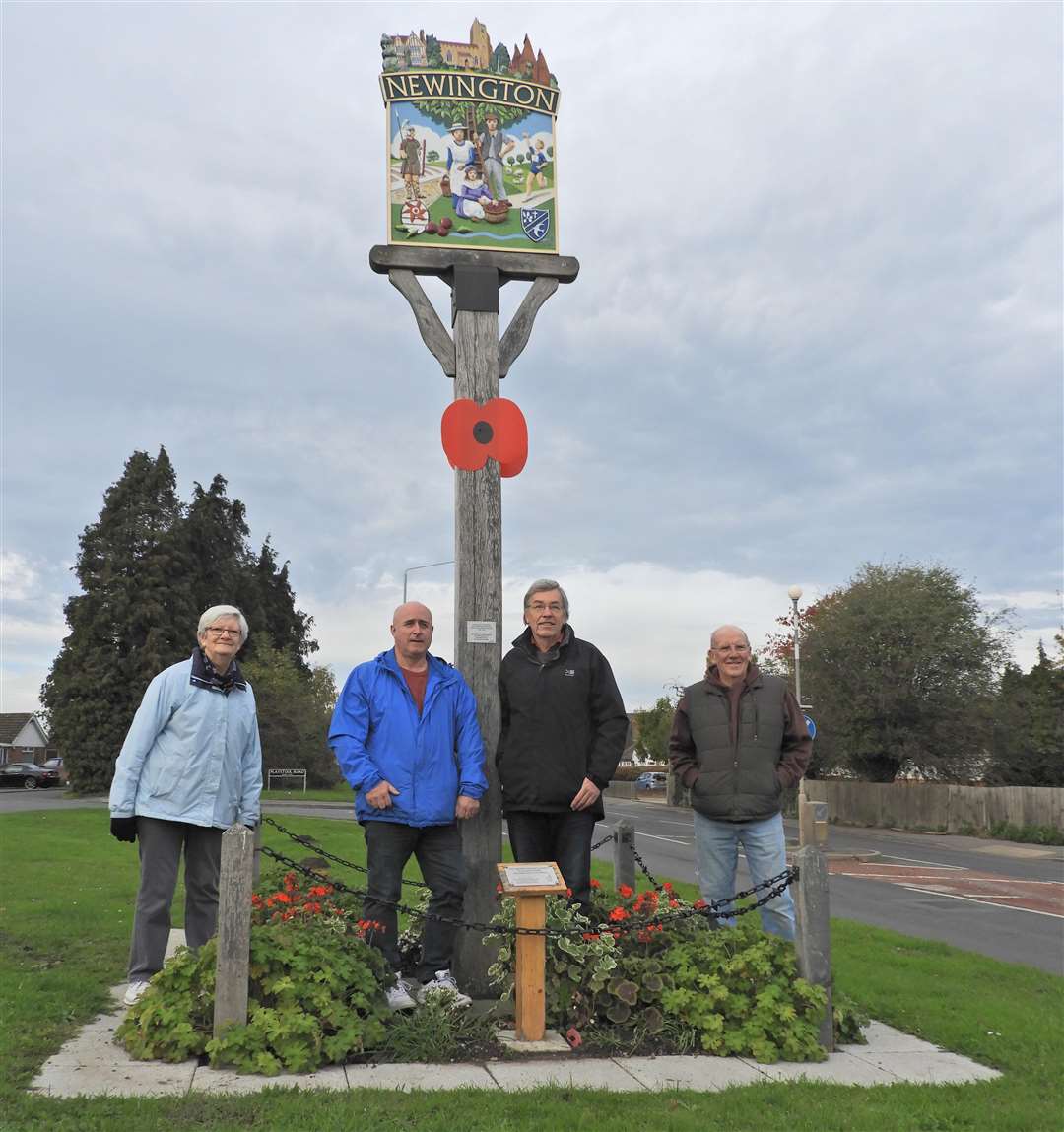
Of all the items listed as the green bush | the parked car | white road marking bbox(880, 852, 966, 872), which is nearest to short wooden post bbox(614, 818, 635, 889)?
the green bush

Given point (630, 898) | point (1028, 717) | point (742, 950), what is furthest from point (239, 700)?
point (1028, 717)

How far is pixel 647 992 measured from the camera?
526 cm

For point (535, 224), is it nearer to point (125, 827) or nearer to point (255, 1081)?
point (125, 827)

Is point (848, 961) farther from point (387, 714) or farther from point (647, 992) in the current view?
point (387, 714)

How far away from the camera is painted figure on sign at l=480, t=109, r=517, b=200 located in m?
7.18

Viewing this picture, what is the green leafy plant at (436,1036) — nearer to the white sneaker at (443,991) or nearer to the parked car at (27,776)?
the white sneaker at (443,991)

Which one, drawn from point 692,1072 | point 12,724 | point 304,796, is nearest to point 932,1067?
point 692,1072

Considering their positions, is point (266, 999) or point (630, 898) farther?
point (630, 898)

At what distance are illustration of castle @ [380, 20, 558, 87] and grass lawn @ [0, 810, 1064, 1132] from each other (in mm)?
6234

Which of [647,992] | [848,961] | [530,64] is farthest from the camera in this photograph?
[848,961]

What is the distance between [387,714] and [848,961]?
15.5 ft

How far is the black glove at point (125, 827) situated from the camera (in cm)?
535

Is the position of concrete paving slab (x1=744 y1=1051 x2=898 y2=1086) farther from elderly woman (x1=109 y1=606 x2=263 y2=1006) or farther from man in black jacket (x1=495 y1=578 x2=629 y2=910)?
elderly woman (x1=109 y1=606 x2=263 y2=1006)

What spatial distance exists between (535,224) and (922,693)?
26771 millimetres
